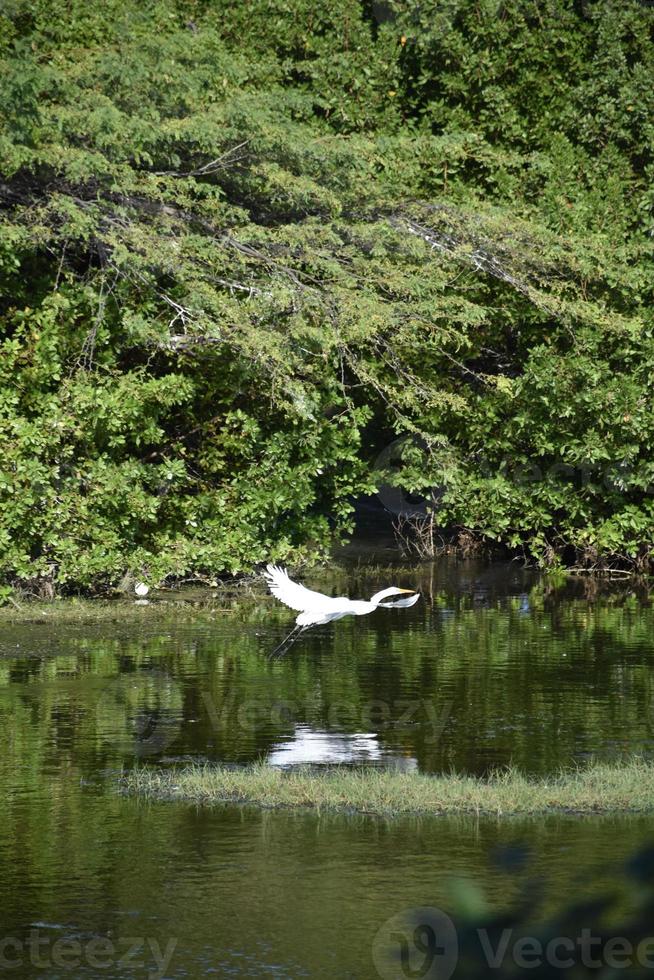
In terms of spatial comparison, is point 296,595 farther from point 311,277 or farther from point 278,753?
point 311,277

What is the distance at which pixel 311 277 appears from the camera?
663 inches

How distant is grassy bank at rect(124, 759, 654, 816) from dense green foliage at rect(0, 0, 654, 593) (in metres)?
Answer: 7.35

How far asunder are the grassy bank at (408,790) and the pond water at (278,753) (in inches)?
6.6

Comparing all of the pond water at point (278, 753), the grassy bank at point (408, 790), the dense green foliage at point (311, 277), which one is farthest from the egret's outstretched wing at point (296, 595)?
the dense green foliage at point (311, 277)

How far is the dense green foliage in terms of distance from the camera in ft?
52.9

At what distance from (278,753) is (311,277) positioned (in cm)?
828

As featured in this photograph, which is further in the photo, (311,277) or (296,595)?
(311,277)

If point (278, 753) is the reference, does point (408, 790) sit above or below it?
below

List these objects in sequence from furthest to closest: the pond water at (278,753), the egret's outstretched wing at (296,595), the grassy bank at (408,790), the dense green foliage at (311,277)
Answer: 1. the dense green foliage at (311,277)
2. the egret's outstretched wing at (296,595)
3. the grassy bank at (408,790)
4. the pond water at (278,753)

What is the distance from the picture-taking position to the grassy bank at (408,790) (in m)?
8.09

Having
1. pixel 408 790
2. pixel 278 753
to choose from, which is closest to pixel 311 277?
pixel 278 753

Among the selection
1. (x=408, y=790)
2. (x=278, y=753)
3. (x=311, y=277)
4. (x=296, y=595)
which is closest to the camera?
(x=408, y=790)

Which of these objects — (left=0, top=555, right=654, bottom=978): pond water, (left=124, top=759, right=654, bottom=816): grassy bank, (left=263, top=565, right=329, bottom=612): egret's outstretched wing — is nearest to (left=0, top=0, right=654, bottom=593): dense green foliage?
(left=0, top=555, right=654, bottom=978): pond water

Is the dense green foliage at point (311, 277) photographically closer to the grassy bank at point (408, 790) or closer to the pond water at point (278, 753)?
the pond water at point (278, 753)
